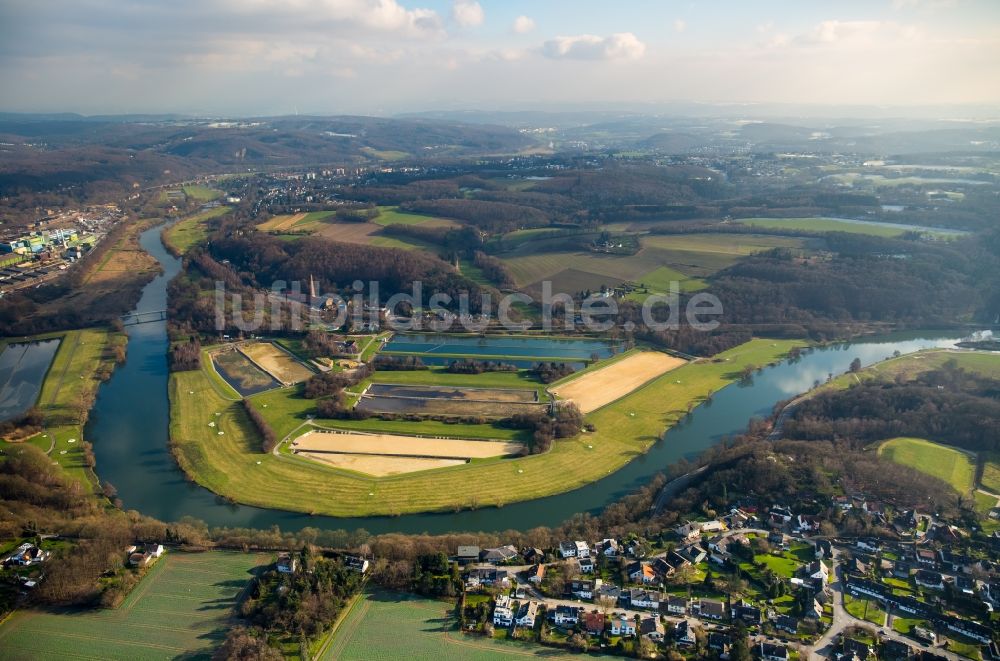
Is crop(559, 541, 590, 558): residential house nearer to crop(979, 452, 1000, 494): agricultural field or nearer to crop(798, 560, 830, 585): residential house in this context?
crop(798, 560, 830, 585): residential house

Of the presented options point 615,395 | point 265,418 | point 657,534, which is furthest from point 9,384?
point 657,534

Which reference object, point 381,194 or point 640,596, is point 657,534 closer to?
point 640,596

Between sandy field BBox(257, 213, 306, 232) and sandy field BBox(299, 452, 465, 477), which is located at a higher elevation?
sandy field BBox(257, 213, 306, 232)

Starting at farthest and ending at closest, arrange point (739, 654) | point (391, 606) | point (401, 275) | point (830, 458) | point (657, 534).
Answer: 1. point (401, 275)
2. point (830, 458)
3. point (657, 534)
4. point (391, 606)
5. point (739, 654)

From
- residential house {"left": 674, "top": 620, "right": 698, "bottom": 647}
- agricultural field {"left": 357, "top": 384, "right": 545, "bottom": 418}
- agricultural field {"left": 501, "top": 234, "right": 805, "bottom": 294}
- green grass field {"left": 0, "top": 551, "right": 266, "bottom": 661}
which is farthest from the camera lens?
agricultural field {"left": 501, "top": 234, "right": 805, "bottom": 294}

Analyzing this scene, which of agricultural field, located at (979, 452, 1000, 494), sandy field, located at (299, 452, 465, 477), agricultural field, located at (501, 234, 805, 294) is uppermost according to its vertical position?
agricultural field, located at (501, 234, 805, 294)

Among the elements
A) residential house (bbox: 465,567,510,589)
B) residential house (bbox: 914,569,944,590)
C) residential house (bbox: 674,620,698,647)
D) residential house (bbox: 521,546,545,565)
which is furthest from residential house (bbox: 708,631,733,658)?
residential house (bbox: 914,569,944,590)

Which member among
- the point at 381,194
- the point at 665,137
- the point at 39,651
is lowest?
the point at 39,651
